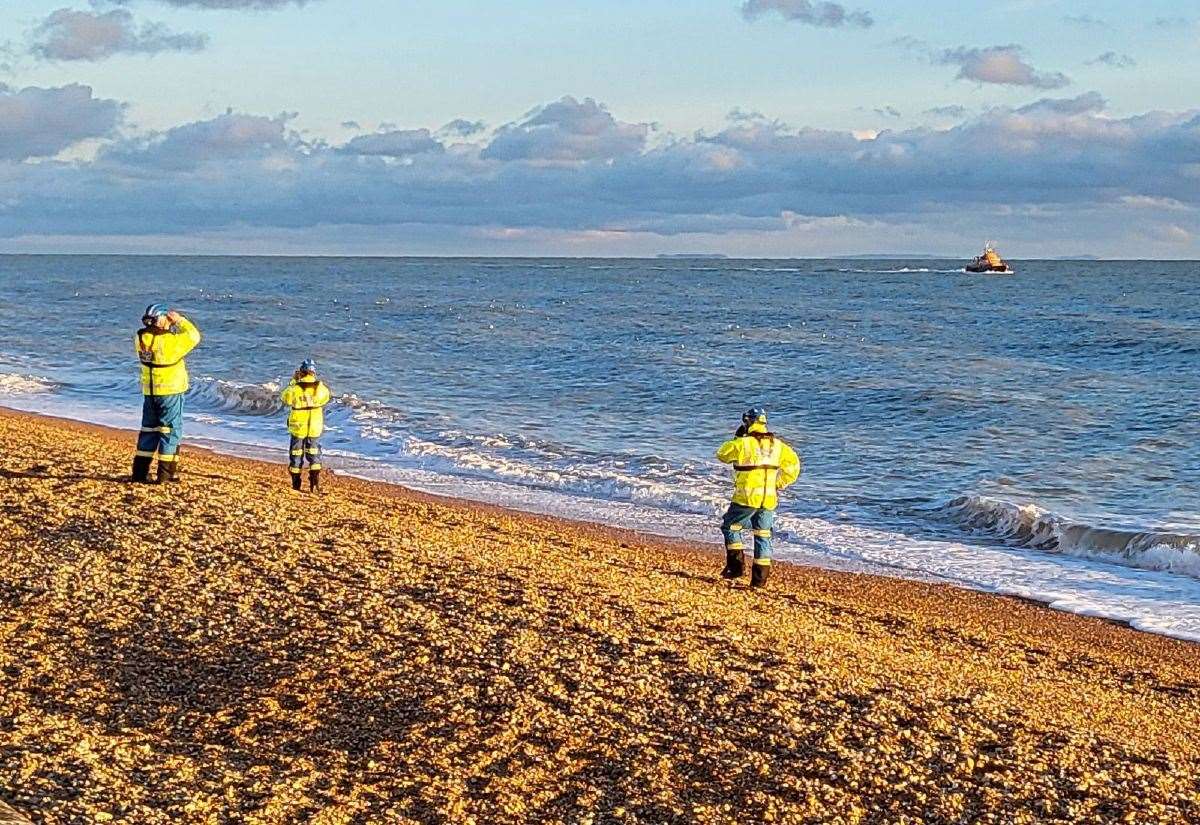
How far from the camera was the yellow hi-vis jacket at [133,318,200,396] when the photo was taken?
45.1ft

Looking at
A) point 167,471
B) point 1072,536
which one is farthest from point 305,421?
point 1072,536

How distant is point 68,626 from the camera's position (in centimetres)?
898

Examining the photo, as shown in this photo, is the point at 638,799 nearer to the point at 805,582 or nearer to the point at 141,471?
the point at 805,582

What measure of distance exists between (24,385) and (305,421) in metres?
17.7

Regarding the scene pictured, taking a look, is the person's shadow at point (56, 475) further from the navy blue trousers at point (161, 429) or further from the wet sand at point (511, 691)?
the wet sand at point (511, 691)

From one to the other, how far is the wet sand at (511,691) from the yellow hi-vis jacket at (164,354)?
1.98m

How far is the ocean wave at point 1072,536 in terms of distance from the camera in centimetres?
1486

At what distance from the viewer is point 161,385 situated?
45.6 feet

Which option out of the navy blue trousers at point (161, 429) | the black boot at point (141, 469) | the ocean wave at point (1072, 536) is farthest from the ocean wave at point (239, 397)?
the ocean wave at point (1072, 536)

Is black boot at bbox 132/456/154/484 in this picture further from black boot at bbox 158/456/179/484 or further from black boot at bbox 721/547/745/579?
black boot at bbox 721/547/745/579

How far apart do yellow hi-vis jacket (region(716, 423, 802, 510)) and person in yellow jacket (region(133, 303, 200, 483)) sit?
587cm

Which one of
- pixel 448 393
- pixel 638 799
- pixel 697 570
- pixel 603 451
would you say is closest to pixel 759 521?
pixel 697 570

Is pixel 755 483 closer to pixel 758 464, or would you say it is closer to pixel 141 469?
pixel 758 464

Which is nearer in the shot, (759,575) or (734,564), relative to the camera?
(759,575)
